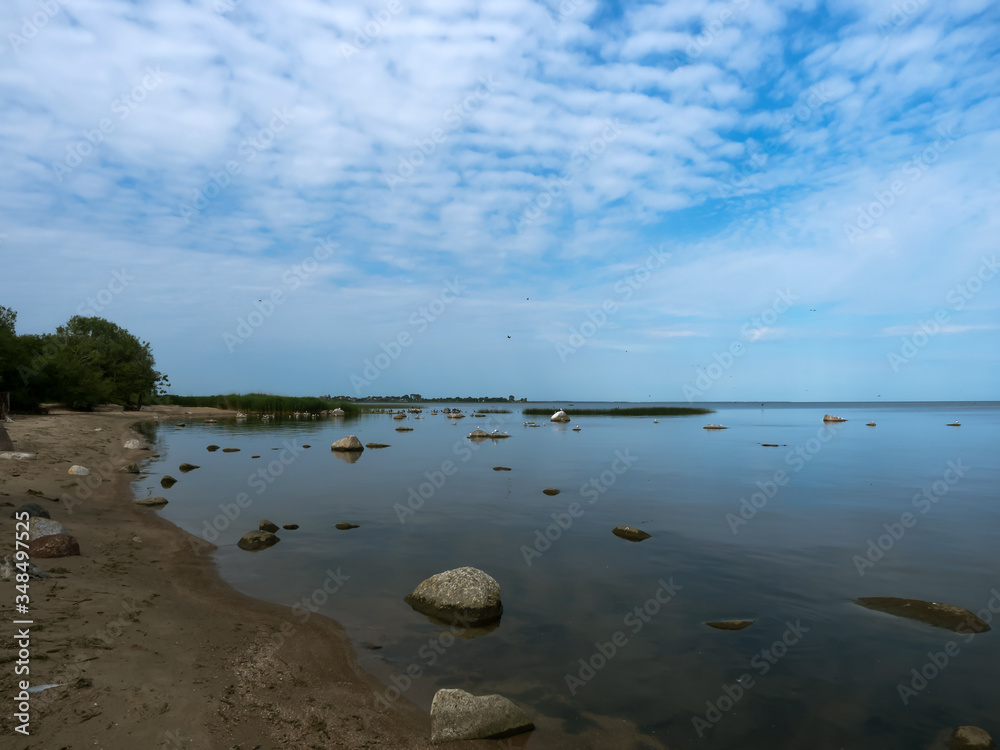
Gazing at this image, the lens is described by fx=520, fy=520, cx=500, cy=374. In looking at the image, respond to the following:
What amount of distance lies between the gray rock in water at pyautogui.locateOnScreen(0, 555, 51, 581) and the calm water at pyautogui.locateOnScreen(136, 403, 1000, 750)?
10.4 ft

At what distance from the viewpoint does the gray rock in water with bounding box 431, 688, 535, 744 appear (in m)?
5.83

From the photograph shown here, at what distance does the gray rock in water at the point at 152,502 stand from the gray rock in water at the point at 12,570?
356 inches

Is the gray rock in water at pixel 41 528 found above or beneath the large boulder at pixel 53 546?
above

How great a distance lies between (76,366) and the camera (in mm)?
54531

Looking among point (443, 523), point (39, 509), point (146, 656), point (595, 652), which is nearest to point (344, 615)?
point (146, 656)

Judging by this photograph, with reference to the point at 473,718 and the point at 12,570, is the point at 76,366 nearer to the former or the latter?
the point at 12,570

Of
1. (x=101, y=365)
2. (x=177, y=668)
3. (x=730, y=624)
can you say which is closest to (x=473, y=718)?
A: (x=177, y=668)

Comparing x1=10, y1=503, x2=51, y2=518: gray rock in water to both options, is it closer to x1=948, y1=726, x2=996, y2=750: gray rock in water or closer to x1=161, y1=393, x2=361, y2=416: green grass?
x1=948, y1=726, x2=996, y2=750: gray rock in water

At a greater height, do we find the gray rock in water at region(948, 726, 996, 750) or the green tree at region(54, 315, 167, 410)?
the green tree at region(54, 315, 167, 410)

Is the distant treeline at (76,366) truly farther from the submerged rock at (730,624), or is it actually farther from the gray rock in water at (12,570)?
the submerged rock at (730,624)

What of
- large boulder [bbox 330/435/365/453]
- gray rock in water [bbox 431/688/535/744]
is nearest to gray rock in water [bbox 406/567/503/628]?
gray rock in water [bbox 431/688/535/744]

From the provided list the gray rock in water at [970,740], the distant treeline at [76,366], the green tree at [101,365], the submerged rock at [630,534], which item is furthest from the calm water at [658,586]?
the green tree at [101,365]

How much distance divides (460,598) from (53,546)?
7832mm

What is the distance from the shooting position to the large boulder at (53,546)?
31.7 ft
